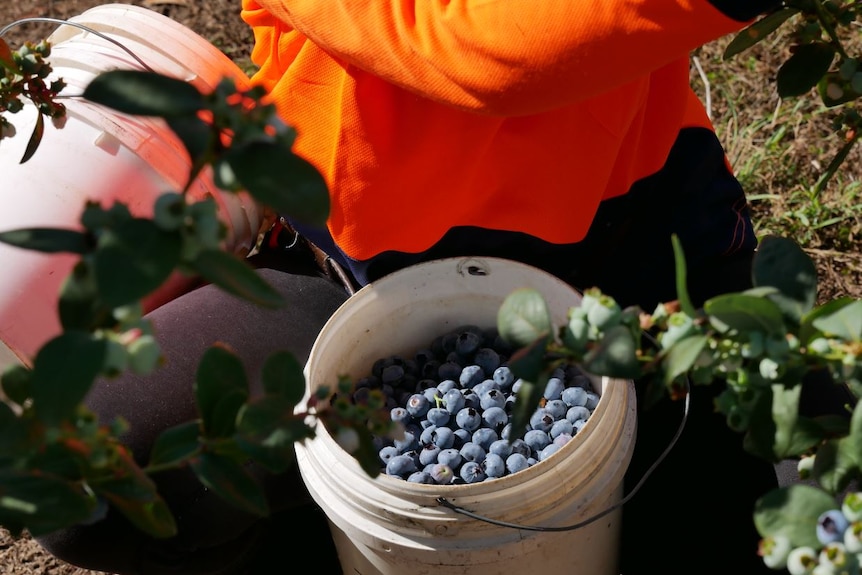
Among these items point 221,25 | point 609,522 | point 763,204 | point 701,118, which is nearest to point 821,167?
point 763,204

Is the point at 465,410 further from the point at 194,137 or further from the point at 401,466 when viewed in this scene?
the point at 194,137

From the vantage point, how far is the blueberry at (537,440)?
102 centimetres

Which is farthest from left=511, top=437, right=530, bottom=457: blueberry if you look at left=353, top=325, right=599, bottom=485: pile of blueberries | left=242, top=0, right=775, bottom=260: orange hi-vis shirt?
left=242, top=0, right=775, bottom=260: orange hi-vis shirt

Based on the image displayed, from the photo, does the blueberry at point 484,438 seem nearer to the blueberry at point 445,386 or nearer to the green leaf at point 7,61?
the blueberry at point 445,386

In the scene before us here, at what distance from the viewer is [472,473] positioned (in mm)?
986

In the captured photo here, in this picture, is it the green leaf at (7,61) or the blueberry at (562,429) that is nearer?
the green leaf at (7,61)

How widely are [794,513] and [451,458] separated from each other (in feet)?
1.76

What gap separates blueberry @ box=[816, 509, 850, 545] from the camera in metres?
0.48

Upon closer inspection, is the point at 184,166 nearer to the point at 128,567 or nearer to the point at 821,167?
the point at 128,567

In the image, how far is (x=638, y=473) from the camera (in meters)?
1.28

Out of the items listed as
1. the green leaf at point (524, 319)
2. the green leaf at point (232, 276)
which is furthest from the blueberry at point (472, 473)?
the green leaf at point (232, 276)

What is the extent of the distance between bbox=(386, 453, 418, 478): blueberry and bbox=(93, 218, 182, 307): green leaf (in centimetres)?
65

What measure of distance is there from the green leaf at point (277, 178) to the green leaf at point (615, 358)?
17cm

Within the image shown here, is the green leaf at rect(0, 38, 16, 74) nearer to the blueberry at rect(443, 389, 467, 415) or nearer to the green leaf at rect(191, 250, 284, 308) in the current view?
the green leaf at rect(191, 250, 284, 308)
